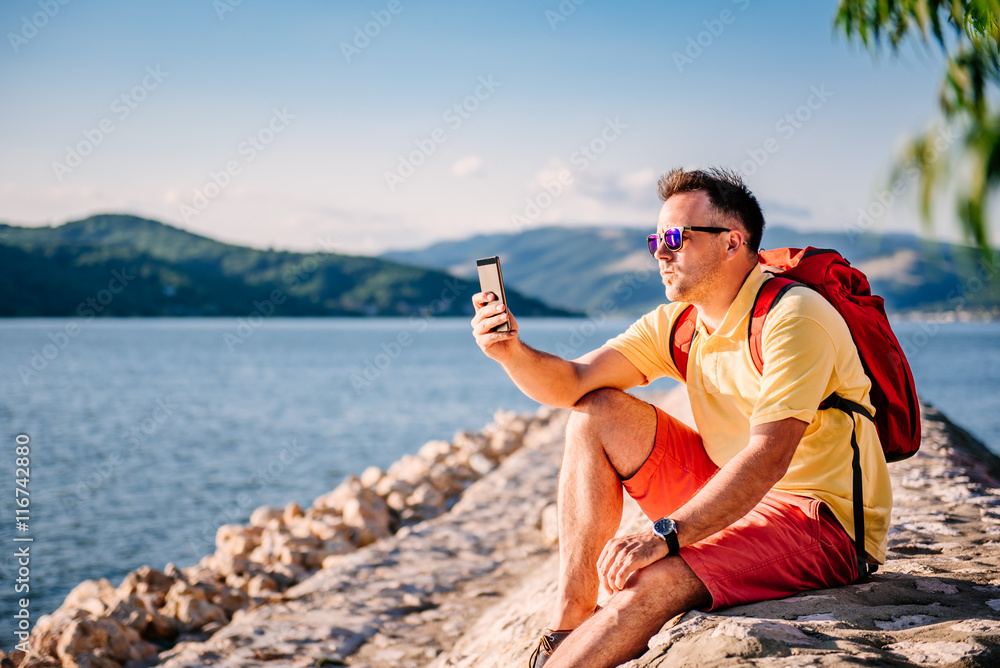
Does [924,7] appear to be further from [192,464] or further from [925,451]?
[192,464]

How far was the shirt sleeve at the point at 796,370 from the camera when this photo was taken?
247cm

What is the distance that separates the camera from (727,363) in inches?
114

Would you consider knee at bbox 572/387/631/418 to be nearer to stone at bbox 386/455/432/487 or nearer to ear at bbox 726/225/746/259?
ear at bbox 726/225/746/259

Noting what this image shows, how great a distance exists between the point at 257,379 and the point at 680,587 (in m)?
43.9

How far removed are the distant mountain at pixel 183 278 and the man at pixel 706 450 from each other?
9611 cm

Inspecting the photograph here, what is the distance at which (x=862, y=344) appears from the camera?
8.91 ft

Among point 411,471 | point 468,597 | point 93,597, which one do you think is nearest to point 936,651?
point 468,597

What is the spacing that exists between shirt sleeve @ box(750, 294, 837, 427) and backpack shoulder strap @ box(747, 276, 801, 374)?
0.10 meters

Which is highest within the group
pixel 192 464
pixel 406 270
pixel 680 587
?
pixel 406 270

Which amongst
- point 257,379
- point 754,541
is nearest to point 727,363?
point 754,541

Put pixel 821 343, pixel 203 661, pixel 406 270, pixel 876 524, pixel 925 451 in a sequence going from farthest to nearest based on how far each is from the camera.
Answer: pixel 406 270 < pixel 925 451 < pixel 203 661 < pixel 876 524 < pixel 821 343

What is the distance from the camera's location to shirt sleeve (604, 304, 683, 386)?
3.32m

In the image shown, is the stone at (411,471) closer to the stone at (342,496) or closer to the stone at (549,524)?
the stone at (342,496)

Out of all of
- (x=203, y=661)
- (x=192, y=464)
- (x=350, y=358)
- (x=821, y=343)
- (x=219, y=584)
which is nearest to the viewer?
(x=821, y=343)
